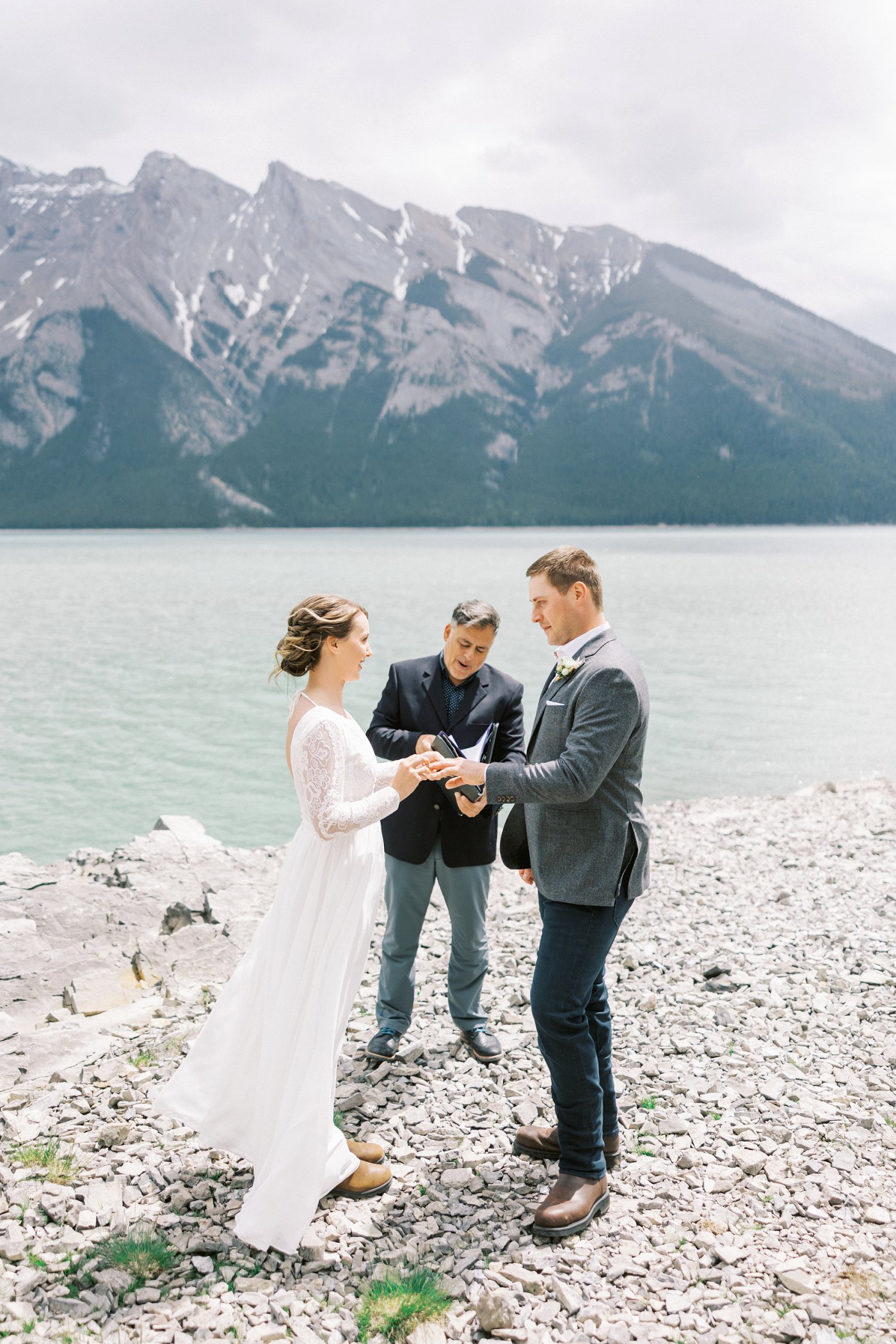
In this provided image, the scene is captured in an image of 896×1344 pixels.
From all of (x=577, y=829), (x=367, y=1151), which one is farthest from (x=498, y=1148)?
(x=577, y=829)

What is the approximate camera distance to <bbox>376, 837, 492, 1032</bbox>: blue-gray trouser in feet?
19.1

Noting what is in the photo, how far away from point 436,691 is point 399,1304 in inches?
132

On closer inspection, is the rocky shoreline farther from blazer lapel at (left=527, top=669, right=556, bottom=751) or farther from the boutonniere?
the boutonniere

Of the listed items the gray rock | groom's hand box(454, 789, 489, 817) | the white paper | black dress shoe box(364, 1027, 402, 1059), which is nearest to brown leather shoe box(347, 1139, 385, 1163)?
the gray rock

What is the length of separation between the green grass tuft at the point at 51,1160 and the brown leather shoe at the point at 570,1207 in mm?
2368

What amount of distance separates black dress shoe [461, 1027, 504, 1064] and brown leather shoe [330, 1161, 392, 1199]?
1.44 m

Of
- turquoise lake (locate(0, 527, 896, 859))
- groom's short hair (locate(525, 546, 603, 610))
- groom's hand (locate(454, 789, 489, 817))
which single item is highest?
groom's short hair (locate(525, 546, 603, 610))

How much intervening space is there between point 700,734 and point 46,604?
46.3 meters

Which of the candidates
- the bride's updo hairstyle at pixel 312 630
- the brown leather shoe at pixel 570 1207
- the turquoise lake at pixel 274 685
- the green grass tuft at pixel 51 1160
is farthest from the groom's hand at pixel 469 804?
the turquoise lake at pixel 274 685

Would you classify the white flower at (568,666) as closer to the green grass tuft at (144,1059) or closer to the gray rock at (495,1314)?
the gray rock at (495,1314)

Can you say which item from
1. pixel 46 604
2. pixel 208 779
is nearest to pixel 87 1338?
pixel 208 779

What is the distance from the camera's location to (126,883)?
9.91 meters

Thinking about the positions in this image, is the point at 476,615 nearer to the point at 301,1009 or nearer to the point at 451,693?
the point at 451,693

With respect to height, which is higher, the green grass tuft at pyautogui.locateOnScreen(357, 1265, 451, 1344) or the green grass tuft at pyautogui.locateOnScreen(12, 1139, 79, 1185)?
the green grass tuft at pyautogui.locateOnScreen(357, 1265, 451, 1344)
